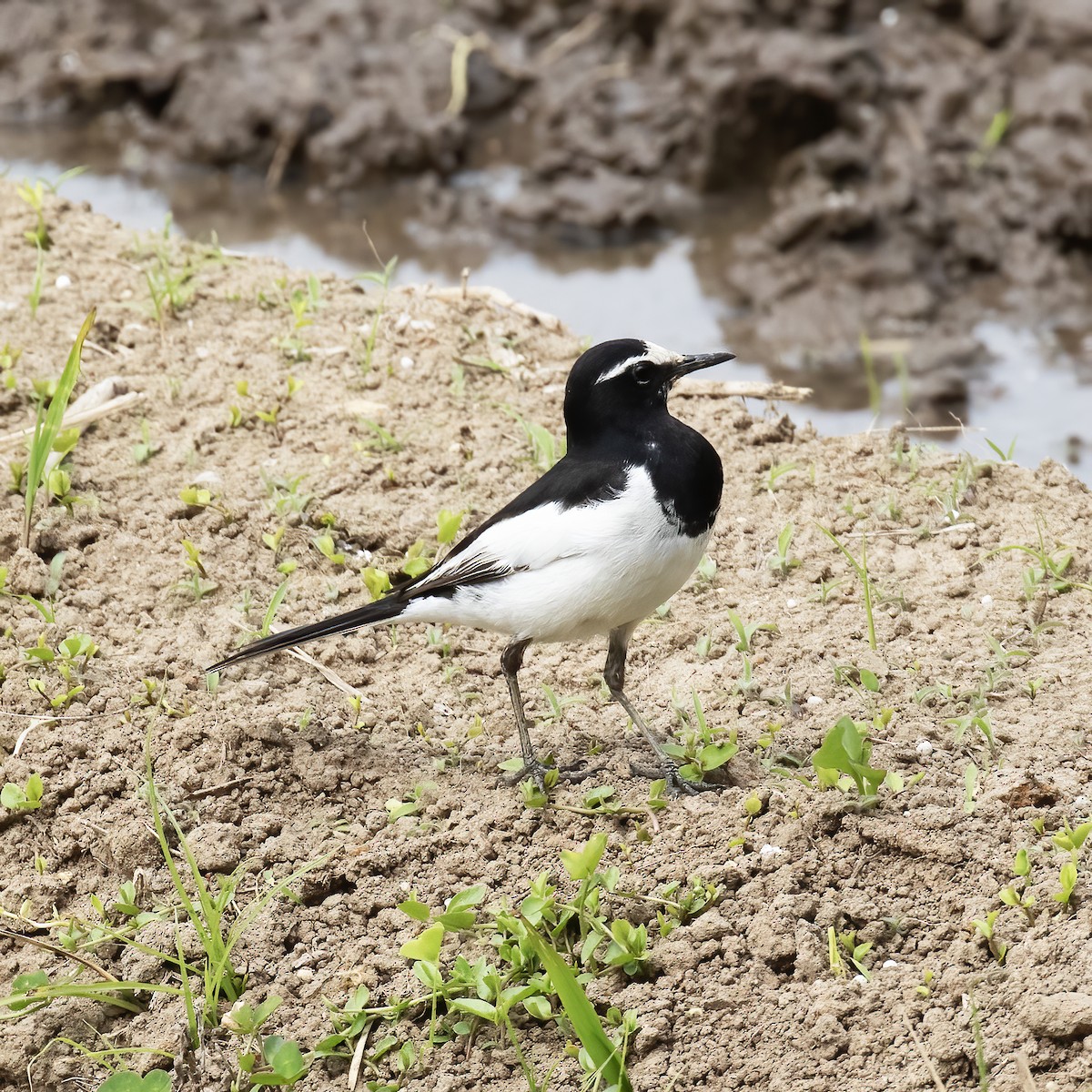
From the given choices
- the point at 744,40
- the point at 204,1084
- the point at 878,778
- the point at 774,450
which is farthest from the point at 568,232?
the point at 204,1084

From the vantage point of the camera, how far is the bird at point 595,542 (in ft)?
12.0

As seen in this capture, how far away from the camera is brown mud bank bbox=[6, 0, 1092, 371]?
8828mm

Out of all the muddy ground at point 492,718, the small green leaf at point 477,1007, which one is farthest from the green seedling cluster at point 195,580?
the small green leaf at point 477,1007

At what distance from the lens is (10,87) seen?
10.8 m

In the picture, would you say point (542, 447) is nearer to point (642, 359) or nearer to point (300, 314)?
Result: point (642, 359)

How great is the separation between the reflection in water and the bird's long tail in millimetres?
4491

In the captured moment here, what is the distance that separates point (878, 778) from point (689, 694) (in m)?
0.85

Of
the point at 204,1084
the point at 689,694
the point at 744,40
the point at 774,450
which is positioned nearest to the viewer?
the point at 204,1084

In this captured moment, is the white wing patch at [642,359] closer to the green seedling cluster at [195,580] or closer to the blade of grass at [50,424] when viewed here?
the green seedling cluster at [195,580]

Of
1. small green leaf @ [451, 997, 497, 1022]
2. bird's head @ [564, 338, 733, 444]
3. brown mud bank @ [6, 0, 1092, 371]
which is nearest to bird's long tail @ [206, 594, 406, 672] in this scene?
bird's head @ [564, 338, 733, 444]

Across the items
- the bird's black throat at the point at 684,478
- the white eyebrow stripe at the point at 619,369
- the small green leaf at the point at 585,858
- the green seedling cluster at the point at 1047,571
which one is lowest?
the green seedling cluster at the point at 1047,571

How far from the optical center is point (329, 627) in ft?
12.6

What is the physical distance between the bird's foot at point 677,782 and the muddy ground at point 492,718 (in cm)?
6

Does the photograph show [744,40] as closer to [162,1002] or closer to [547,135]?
[547,135]
